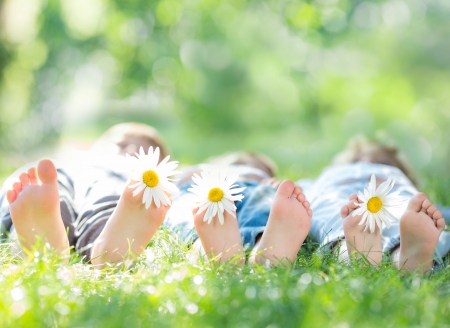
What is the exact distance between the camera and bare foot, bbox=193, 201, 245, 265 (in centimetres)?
125

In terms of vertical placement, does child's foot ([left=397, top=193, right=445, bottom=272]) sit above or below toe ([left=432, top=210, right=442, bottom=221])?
below

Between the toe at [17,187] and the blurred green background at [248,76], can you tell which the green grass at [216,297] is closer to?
the toe at [17,187]

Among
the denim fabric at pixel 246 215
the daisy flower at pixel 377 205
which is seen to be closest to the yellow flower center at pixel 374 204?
the daisy flower at pixel 377 205

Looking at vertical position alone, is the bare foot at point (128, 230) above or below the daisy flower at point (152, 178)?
below

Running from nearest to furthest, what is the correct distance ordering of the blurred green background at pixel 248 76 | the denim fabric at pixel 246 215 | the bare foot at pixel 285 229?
the bare foot at pixel 285 229
the denim fabric at pixel 246 215
the blurred green background at pixel 248 76

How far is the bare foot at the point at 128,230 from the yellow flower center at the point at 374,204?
0.52 m

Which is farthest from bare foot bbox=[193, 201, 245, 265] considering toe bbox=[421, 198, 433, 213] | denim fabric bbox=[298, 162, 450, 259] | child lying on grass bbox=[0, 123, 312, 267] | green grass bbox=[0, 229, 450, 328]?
toe bbox=[421, 198, 433, 213]

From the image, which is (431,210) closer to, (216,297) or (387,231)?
(387,231)

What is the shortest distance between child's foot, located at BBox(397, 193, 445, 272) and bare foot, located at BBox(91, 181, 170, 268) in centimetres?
62

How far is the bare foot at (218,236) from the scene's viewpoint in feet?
4.10

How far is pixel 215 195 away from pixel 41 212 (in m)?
0.43

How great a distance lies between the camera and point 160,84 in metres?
7.42

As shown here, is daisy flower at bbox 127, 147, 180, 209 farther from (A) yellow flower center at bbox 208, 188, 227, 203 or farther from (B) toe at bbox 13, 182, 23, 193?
(B) toe at bbox 13, 182, 23, 193

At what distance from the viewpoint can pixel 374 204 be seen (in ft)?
4.28
